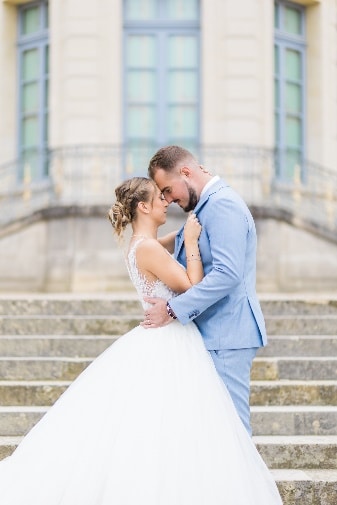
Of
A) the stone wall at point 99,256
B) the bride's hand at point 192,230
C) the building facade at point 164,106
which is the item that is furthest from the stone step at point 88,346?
the building facade at point 164,106

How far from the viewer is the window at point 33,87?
13500mm

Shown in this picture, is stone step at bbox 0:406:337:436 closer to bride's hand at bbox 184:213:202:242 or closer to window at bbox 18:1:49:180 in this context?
bride's hand at bbox 184:213:202:242

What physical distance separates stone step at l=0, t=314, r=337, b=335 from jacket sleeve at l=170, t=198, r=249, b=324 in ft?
10.8

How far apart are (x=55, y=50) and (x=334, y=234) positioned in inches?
185

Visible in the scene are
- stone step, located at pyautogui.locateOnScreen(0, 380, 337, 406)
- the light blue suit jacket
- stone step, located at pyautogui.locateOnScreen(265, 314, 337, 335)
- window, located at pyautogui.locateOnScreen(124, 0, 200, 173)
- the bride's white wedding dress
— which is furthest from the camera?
window, located at pyautogui.locateOnScreen(124, 0, 200, 173)

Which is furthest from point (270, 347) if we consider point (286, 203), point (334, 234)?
point (286, 203)

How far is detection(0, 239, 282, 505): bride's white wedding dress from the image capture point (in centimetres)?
373

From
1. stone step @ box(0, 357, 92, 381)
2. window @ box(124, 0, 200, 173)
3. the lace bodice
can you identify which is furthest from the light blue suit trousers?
window @ box(124, 0, 200, 173)

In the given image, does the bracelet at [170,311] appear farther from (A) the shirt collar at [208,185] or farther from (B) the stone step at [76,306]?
(B) the stone step at [76,306]

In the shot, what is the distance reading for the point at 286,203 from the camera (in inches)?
499

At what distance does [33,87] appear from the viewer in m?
13.8

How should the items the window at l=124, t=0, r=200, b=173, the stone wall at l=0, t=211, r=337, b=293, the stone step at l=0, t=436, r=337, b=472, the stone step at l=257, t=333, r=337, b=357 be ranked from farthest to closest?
the window at l=124, t=0, r=200, b=173
the stone wall at l=0, t=211, r=337, b=293
the stone step at l=257, t=333, r=337, b=357
the stone step at l=0, t=436, r=337, b=472

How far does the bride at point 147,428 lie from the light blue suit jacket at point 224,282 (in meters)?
A: 0.07

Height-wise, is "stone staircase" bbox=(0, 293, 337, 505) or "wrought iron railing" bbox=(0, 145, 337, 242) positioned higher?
"wrought iron railing" bbox=(0, 145, 337, 242)
